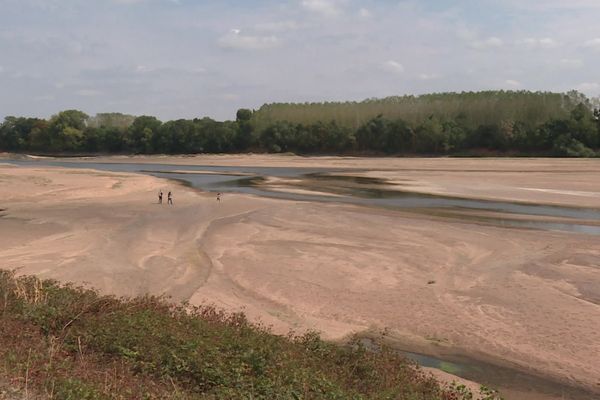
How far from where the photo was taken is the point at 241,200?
35.7 meters

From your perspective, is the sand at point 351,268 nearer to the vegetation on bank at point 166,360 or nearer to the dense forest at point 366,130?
the vegetation on bank at point 166,360

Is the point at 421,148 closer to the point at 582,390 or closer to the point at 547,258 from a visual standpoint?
the point at 547,258

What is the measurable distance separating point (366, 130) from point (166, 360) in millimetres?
94663

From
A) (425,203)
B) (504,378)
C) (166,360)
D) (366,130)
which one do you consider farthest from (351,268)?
(366,130)

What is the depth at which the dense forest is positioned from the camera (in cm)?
7931

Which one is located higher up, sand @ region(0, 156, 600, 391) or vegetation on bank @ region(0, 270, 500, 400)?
vegetation on bank @ region(0, 270, 500, 400)

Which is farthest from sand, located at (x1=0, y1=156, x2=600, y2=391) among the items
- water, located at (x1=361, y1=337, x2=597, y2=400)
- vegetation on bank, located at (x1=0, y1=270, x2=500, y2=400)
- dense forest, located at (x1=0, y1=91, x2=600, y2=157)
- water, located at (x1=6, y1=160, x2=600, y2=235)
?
dense forest, located at (x1=0, y1=91, x2=600, y2=157)

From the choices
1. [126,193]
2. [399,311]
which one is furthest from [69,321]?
[126,193]

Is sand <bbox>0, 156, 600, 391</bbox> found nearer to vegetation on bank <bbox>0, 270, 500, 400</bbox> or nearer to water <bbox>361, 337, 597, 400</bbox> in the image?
water <bbox>361, 337, 597, 400</bbox>

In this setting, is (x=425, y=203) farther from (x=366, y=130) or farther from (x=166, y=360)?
(x=366, y=130)

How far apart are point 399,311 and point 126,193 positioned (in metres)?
31.4

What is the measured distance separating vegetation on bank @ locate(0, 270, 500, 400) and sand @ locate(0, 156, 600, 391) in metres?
2.79

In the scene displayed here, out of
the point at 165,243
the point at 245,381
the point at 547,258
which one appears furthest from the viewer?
the point at 165,243

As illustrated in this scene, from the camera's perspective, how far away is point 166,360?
25.7ft
